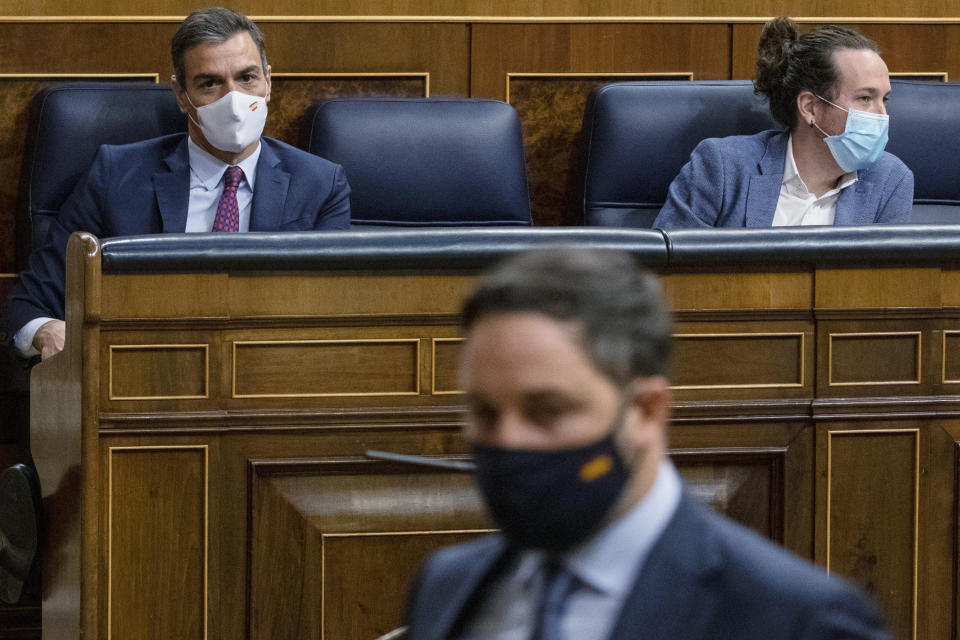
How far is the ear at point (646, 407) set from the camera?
562 mm

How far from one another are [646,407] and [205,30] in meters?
1.70

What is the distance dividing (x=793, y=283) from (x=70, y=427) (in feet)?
2.74

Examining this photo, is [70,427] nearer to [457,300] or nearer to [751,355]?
[457,300]

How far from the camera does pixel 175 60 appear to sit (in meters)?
2.14

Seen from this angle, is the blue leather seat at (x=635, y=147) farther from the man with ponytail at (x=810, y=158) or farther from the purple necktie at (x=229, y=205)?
the purple necktie at (x=229, y=205)

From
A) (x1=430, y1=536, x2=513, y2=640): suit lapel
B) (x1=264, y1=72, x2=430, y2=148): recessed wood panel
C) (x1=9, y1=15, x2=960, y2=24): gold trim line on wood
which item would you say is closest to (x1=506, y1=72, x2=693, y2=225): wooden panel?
(x1=9, y1=15, x2=960, y2=24): gold trim line on wood

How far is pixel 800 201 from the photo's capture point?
2.18 metres

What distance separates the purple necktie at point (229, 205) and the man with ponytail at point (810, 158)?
2.17 ft

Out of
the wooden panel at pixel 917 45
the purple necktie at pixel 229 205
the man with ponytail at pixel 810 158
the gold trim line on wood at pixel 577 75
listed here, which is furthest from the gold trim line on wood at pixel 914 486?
the wooden panel at pixel 917 45

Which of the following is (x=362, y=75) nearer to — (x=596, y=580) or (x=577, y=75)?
(x=577, y=75)

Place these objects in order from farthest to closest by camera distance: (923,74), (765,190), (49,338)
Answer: (923,74), (765,190), (49,338)

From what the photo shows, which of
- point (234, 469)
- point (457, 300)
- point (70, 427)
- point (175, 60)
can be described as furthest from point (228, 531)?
point (175, 60)

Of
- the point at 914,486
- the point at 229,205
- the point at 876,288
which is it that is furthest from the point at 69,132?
the point at 914,486

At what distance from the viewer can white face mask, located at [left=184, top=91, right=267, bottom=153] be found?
2070 mm
